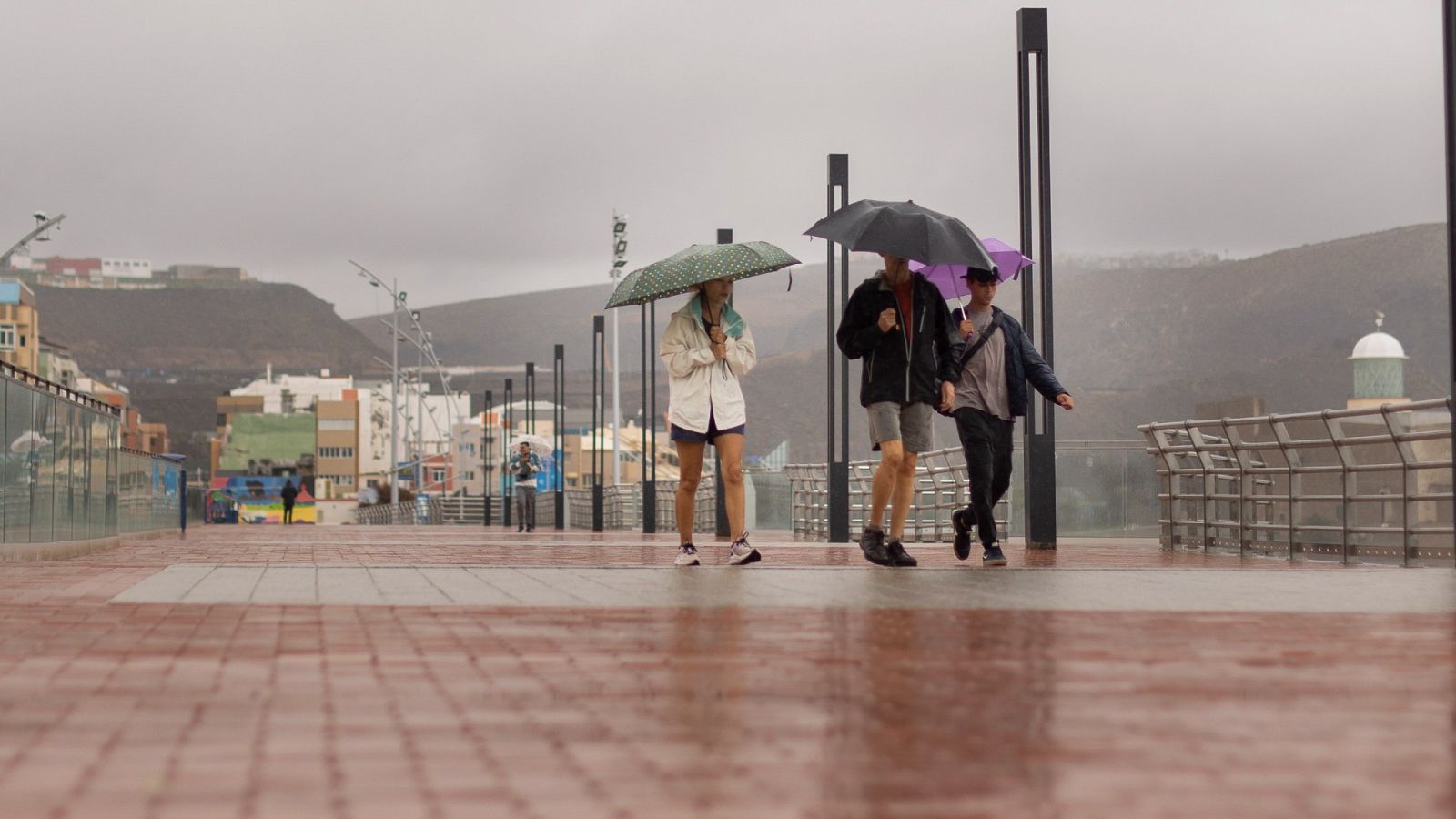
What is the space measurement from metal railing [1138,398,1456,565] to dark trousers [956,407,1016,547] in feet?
9.11

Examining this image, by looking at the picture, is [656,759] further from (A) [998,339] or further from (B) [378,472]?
(B) [378,472]

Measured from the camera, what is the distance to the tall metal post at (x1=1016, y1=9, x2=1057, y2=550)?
1611cm

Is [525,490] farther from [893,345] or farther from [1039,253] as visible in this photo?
[893,345]

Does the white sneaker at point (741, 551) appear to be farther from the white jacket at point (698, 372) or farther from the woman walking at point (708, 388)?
the white jacket at point (698, 372)

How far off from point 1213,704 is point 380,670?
→ 7.06 feet

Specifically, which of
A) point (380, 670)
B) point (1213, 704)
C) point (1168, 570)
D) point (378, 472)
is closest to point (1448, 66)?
point (1168, 570)

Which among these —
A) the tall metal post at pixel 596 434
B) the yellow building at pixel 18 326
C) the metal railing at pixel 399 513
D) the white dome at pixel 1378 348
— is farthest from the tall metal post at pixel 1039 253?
the yellow building at pixel 18 326

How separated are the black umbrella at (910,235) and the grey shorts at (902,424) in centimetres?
85

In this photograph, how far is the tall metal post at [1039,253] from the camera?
16.1m

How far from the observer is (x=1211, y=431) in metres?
16.4

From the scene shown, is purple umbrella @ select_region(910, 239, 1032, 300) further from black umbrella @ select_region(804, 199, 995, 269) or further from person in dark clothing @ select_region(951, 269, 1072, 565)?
black umbrella @ select_region(804, 199, 995, 269)

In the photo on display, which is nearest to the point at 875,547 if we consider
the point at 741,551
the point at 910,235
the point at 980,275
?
the point at 741,551

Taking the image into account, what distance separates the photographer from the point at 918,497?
26344 millimetres

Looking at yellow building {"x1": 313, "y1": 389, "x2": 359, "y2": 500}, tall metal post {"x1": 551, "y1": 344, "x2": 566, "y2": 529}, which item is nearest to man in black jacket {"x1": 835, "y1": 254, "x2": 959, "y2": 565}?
tall metal post {"x1": 551, "y1": 344, "x2": 566, "y2": 529}
